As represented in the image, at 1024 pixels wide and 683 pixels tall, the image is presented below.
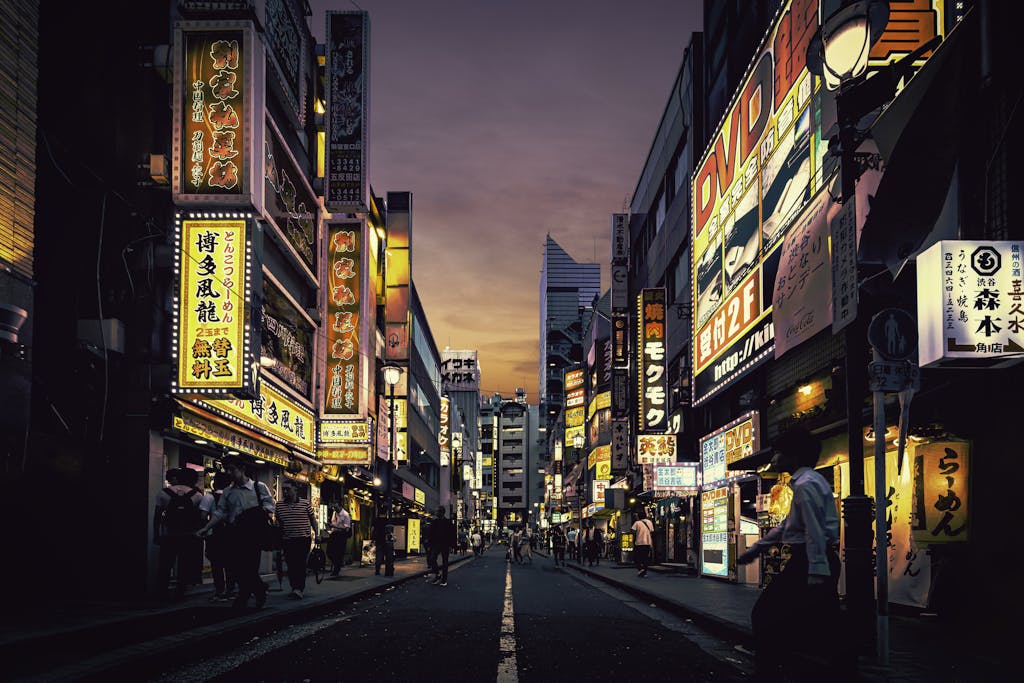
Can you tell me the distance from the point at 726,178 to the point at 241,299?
1299 cm

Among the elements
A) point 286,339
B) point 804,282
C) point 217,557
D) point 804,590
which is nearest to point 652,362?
point 286,339

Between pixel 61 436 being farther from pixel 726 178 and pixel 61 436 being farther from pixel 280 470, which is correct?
pixel 726 178

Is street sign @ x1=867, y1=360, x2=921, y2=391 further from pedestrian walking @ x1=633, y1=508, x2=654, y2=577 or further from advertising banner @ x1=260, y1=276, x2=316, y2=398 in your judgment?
pedestrian walking @ x1=633, y1=508, x2=654, y2=577

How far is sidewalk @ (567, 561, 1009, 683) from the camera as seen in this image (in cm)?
730

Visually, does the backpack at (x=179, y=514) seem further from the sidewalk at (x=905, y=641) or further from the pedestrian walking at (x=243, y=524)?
the sidewalk at (x=905, y=641)

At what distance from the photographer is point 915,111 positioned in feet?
35.3

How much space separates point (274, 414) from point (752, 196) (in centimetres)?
1282

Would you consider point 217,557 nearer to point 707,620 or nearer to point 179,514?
point 179,514

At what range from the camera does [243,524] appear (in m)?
11.9

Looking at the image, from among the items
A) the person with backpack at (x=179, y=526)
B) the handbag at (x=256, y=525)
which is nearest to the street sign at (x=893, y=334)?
the handbag at (x=256, y=525)

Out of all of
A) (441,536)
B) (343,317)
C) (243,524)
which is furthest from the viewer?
(343,317)

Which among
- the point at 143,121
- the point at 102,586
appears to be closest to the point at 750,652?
the point at 102,586

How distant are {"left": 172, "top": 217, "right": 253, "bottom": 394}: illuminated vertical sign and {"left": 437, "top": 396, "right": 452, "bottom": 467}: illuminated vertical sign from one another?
72.2 meters

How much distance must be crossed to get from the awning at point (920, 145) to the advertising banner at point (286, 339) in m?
15.0
